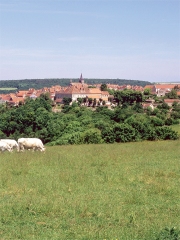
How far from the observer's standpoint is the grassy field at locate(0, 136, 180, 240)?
7.01 metres

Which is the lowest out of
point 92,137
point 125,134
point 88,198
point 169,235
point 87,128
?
point 87,128

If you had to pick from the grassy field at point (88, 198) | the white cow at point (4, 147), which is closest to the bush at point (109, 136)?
the white cow at point (4, 147)

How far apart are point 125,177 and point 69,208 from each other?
3.61m

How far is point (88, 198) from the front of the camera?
9.15m

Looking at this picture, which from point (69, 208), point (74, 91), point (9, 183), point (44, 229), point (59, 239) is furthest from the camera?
point (74, 91)

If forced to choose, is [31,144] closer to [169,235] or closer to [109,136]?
[109,136]

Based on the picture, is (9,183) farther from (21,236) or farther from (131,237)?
(131,237)

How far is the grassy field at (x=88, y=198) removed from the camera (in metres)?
7.01

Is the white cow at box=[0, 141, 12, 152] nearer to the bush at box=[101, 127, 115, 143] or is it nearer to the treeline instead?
the treeline

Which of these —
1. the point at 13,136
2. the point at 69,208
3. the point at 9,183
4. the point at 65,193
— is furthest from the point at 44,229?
the point at 13,136

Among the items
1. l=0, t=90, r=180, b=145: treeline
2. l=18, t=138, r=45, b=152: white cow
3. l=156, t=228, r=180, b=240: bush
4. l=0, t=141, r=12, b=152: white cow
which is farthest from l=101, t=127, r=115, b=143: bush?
l=156, t=228, r=180, b=240: bush

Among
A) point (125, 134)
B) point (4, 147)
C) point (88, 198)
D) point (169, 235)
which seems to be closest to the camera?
point (169, 235)

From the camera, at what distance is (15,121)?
56938 mm

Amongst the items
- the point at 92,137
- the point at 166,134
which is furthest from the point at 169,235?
the point at 166,134
